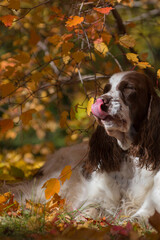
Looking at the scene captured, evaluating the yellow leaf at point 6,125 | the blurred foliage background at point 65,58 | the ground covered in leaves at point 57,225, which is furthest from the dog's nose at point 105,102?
the yellow leaf at point 6,125

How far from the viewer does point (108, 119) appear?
94.6 inches

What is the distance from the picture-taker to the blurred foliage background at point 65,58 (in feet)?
9.67

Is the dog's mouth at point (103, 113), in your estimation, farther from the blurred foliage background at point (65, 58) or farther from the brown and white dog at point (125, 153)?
the blurred foliage background at point (65, 58)

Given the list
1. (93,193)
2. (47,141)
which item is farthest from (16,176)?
(47,141)

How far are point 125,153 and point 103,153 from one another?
6.9 inches

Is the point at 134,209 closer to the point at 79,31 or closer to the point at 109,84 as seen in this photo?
the point at 109,84

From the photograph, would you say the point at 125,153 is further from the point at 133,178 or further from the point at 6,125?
the point at 6,125

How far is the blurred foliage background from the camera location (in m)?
2.95

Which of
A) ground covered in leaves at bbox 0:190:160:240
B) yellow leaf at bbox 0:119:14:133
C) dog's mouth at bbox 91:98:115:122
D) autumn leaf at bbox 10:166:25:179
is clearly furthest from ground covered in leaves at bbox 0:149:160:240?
autumn leaf at bbox 10:166:25:179

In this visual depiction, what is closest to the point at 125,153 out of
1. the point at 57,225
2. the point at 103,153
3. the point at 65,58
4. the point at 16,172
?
the point at 103,153

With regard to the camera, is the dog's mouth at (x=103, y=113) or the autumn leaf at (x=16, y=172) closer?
the dog's mouth at (x=103, y=113)

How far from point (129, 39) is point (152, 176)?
1064 mm

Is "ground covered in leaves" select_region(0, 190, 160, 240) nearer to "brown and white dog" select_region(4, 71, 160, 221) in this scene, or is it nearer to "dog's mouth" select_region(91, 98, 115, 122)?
"brown and white dog" select_region(4, 71, 160, 221)

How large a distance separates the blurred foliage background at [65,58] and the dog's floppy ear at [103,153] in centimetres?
23
